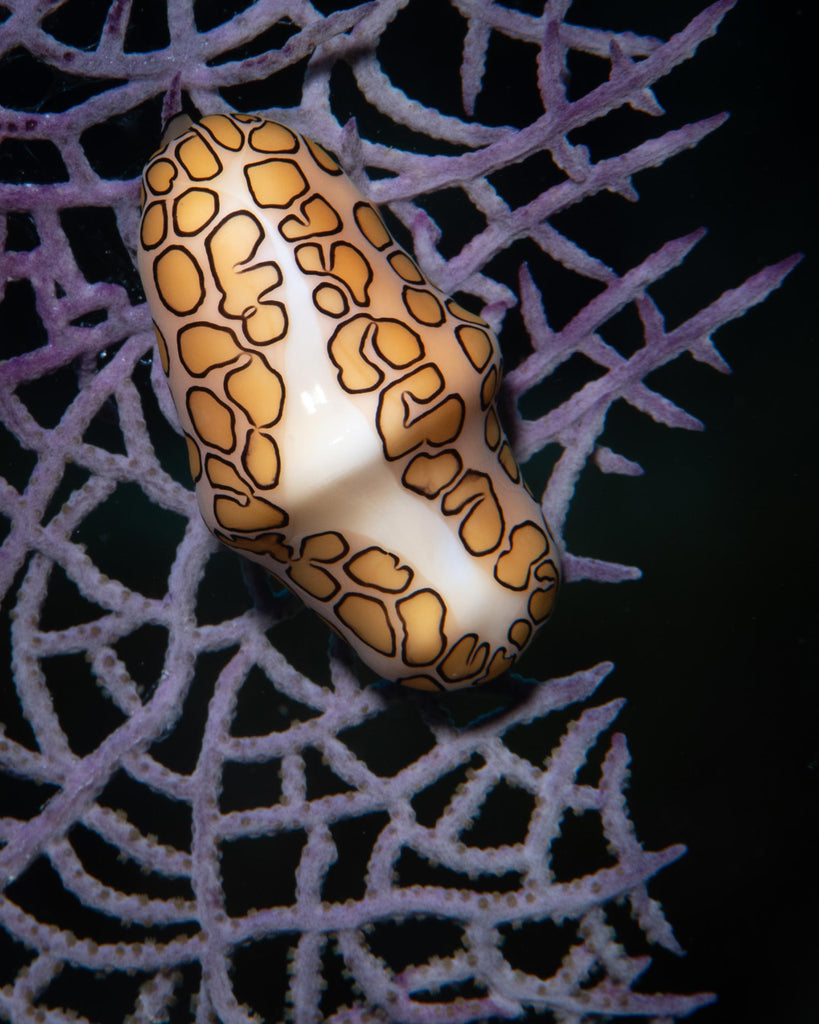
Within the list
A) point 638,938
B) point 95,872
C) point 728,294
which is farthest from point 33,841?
point 638,938

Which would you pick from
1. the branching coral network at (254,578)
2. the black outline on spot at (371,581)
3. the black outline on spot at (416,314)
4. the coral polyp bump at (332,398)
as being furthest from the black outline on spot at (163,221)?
the black outline on spot at (371,581)

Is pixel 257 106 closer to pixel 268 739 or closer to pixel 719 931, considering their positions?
pixel 268 739

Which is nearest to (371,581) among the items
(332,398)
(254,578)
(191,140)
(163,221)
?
(332,398)

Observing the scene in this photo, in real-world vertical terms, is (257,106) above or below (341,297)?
above

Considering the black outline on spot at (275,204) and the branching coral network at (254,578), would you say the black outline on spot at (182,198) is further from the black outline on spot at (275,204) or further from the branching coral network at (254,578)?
the branching coral network at (254,578)

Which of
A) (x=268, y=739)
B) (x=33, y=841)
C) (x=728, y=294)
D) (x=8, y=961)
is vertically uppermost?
(x=728, y=294)

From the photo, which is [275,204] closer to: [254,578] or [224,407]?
[224,407]

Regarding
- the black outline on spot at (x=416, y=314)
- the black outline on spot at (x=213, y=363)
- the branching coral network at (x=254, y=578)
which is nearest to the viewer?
the black outline on spot at (x=213, y=363)

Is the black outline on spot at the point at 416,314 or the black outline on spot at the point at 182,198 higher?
the black outline on spot at the point at 182,198

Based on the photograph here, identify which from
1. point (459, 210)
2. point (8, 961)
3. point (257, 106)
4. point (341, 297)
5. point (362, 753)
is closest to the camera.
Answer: point (341, 297)
